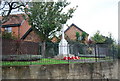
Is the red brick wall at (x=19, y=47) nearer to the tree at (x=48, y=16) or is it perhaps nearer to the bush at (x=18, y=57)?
the bush at (x=18, y=57)

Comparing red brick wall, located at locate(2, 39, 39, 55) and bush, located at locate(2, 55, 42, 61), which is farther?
red brick wall, located at locate(2, 39, 39, 55)

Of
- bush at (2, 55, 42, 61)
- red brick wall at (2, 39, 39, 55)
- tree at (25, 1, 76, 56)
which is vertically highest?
tree at (25, 1, 76, 56)

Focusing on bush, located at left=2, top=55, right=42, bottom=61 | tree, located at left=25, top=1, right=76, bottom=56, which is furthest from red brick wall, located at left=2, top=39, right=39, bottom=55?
tree, located at left=25, top=1, right=76, bottom=56

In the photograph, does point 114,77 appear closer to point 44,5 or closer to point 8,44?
point 8,44

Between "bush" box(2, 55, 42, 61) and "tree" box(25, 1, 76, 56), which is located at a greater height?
"tree" box(25, 1, 76, 56)

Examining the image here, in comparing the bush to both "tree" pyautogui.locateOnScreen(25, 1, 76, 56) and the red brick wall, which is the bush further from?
"tree" pyautogui.locateOnScreen(25, 1, 76, 56)

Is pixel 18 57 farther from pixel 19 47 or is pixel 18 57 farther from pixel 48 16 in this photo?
pixel 48 16

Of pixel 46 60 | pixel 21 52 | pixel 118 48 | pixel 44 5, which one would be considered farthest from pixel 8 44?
pixel 44 5

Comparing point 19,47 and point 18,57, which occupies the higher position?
point 19,47

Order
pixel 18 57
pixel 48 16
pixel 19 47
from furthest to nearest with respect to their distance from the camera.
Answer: pixel 48 16
pixel 19 47
pixel 18 57

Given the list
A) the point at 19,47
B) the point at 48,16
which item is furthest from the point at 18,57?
the point at 48,16

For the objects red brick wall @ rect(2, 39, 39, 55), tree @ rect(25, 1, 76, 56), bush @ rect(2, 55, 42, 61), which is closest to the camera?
bush @ rect(2, 55, 42, 61)

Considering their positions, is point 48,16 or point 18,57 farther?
point 48,16

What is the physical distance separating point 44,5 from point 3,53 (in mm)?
11677
